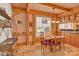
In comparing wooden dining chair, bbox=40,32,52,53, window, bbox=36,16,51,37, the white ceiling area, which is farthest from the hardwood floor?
the white ceiling area

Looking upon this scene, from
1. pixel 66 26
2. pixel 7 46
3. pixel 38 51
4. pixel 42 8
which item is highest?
pixel 42 8

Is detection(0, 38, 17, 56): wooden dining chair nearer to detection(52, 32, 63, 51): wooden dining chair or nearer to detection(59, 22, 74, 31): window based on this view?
detection(52, 32, 63, 51): wooden dining chair

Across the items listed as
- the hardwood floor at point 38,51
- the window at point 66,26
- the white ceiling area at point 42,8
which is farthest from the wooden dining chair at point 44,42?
the white ceiling area at point 42,8

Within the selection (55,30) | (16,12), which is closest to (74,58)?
(55,30)

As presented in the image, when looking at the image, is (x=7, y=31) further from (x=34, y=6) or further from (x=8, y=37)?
(x=34, y=6)

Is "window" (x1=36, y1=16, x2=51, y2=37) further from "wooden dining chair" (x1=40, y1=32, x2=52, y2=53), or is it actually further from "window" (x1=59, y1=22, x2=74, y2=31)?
"window" (x1=59, y1=22, x2=74, y2=31)

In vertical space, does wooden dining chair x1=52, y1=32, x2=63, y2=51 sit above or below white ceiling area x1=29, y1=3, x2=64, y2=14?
below

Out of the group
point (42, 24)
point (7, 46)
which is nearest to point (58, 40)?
point (42, 24)

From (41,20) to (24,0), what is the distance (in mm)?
472

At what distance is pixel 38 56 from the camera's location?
7.32 feet

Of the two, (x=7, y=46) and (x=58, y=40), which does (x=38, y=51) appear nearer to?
(x=58, y=40)

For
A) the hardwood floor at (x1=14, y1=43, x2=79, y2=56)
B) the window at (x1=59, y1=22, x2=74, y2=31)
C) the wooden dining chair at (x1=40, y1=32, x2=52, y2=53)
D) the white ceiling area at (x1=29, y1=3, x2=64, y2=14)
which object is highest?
the white ceiling area at (x1=29, y1=3, x2=64, y2=14)

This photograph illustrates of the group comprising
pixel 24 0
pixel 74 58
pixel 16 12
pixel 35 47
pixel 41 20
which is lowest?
pixel 74 58

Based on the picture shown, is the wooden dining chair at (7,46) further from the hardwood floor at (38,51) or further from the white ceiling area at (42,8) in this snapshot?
the white ceiling area at (42,8)
